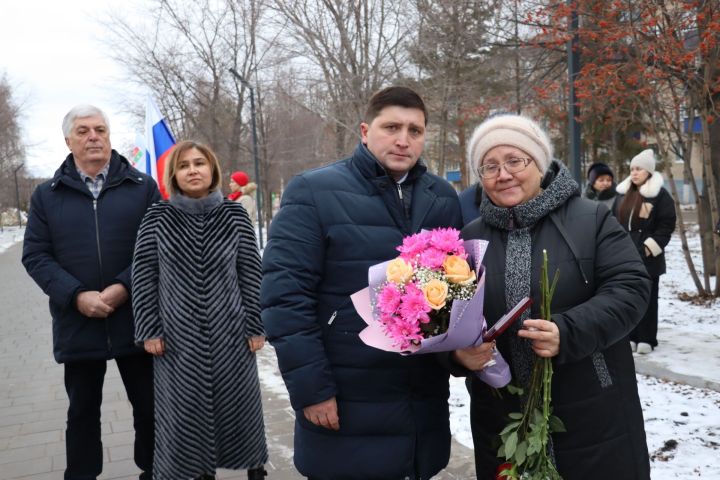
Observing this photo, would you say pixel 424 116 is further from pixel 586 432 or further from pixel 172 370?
pixel 172 370

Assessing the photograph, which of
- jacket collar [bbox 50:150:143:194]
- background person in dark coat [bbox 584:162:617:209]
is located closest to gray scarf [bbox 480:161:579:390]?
jacket collar [bbox 50:150:143:194]

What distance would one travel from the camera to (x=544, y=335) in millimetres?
2053

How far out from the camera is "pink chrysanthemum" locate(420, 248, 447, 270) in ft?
6.63

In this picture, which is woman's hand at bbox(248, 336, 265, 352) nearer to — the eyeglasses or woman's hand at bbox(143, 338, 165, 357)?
woman's hand at bbox(143, 338, 165, 357)

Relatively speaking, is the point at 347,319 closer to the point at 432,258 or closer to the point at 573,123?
the point at 432,258

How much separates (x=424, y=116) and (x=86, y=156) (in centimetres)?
213

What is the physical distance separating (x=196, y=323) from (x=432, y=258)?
1.97m

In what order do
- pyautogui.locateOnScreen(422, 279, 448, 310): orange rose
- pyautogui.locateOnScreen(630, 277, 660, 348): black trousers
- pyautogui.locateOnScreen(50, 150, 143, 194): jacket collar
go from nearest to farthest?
pyautogui.locateOnScreen(422, 279, 448, 310): orange rose, pyautogui.locateOnScreen(50, 150, 143, 194): jacket collar, pyautogui.locateOnScreen(630, 277, 660, 348): black trousers

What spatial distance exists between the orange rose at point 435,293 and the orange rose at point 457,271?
5cm

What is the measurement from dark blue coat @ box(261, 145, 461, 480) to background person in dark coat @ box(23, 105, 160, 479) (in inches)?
60.0

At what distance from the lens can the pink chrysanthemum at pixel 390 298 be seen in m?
1.99

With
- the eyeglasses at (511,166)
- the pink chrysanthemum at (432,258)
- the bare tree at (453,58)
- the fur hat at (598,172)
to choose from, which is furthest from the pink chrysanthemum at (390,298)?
the bare tree at (453,58)

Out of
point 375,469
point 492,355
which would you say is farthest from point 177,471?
point 492,355

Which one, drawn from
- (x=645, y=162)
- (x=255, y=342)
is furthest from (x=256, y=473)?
(x=645, y=162)
